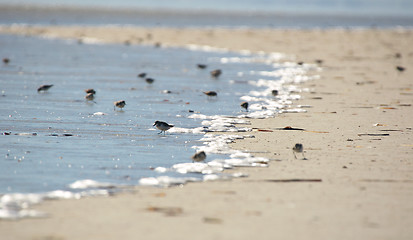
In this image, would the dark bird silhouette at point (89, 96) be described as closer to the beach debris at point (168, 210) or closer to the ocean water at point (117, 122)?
the ocean water at point (117, 122)

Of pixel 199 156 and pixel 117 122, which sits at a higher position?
pixel 117 122

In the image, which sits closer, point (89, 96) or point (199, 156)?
point (199, 156)

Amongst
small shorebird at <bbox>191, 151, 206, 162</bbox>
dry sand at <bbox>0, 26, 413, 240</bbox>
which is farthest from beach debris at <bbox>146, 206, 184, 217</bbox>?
small shorebird at <bbox>191, 151, 206, 162</bbox>

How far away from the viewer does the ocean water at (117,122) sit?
875 cm

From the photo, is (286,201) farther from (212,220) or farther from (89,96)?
(89,96)

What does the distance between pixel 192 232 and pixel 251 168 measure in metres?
2.89

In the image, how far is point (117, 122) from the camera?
Result: 13.4m

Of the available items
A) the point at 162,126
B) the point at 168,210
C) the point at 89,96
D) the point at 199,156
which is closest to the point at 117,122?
the point at 162,126

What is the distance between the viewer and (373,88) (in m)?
19.6

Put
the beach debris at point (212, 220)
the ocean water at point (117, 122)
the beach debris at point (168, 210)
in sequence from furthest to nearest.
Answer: the ocean water at point (117, 122) < the beach debris at point (168, 210) < the beach debris at point (212, 220)

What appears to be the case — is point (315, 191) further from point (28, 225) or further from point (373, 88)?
point (373, 88)

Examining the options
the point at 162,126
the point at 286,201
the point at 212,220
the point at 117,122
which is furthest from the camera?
the point at 117,122

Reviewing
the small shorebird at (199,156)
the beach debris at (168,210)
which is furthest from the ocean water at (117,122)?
the beach debris at (168,210)

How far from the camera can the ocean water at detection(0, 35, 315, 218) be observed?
28.7 feet
